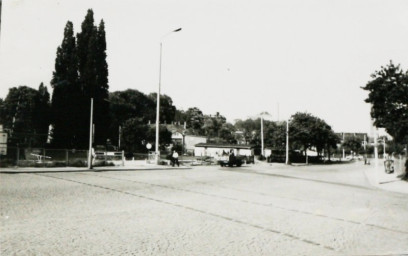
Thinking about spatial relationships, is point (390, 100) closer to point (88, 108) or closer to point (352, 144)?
point (88, 108)

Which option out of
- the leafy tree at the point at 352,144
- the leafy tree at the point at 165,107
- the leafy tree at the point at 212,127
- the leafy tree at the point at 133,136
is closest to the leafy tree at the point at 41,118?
the leafy tree at the point at 133,136

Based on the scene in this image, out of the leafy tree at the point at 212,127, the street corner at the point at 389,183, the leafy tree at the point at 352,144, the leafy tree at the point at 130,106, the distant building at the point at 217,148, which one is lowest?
the street corner at the point at 389,183

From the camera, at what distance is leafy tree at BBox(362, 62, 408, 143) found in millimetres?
21469

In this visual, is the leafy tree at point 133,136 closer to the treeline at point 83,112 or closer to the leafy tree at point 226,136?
the treeline at point 83,112

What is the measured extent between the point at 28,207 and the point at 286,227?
20.1ft

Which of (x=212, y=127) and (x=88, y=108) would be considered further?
(x=212, y=127)

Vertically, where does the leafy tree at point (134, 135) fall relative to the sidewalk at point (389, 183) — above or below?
above

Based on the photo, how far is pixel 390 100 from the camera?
22.0m

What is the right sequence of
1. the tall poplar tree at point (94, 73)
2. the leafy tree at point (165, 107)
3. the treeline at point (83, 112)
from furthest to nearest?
the leafy tree at point (165, 107) < the tall poplar tree at point (94, 73) < the treeline at point (83, 112)

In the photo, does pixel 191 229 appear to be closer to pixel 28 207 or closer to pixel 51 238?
pixel 51 238

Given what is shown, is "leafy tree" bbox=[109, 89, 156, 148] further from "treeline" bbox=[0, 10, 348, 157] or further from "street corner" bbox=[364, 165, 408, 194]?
"street corner" bbox=[364, 165, 408, 194]

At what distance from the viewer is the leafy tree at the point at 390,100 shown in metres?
21.5

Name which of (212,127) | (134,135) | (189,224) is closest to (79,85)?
(134,135)

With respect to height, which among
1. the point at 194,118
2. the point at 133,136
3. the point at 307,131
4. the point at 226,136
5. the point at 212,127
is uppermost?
the point at 194,118
